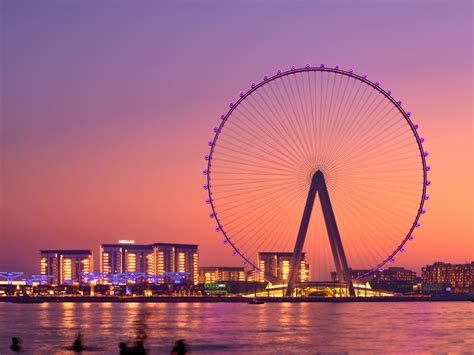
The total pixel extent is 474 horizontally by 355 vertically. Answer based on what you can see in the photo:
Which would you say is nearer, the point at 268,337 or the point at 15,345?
the point at 15,345

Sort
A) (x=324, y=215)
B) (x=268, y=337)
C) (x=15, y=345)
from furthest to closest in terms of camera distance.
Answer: (x=324, y=215)
(x=268, y=337)
(x=15, y=345)

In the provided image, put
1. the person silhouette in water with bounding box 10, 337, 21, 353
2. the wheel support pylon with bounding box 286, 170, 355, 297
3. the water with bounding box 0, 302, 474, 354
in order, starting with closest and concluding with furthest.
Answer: the person silhouette in water with bounding box 10, 337, 21, 353 < the water with bounding box 0, 302, 474, 354 < the wheel support pylon with bounding box 286, 170, 355, 297

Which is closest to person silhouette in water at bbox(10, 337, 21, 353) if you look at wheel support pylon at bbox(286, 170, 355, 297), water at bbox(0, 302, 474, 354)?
water at bbox(0, 302, 474, 354)

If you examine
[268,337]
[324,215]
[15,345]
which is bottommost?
[268,337]

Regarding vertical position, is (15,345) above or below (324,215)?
below

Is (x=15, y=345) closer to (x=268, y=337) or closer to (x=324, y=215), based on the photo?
(x=268, y=337)

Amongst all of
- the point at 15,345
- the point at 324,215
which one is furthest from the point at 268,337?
the point at 324,215

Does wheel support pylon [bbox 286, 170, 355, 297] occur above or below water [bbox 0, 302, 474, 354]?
above

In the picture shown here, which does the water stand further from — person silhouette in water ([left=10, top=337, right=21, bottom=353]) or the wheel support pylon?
the wheel support pylon

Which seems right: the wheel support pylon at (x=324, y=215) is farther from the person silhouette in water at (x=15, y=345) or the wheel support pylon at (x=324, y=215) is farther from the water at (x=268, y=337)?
the person silhouette in water at (x=15, y=345)

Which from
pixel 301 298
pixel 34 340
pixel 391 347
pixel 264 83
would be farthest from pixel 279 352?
pixel 301 298

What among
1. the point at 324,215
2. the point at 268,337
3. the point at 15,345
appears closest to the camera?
the point at 15,345

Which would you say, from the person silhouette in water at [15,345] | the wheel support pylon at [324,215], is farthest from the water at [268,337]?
the wheel support pylon at [324,215]

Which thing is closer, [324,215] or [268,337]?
[268,337]
